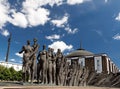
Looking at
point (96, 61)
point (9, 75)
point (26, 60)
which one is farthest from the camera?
point (96, 61)

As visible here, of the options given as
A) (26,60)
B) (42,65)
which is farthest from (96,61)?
(26,60)

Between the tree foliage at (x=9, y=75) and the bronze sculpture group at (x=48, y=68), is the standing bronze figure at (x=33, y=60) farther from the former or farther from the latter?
the tree foliage at (x=9, y=75)

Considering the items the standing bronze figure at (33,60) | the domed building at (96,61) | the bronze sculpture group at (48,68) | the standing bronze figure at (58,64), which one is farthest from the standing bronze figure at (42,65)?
the domed building at (96,61)

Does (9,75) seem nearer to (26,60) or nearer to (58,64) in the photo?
(58,64)

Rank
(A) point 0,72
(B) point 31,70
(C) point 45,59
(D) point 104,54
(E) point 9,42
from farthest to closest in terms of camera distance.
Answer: (E) point 9,42 < (D) point 104,54 < (A) point 0,72 < (C) point 45,59 < (B) point 31,70

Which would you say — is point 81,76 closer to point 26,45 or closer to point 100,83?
point 100,83

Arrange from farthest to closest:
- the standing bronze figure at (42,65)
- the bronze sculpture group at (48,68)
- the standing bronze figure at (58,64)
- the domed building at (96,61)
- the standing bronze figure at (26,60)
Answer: the domed building at (96,61)
the standing bronze figure at (58,64)
the standing bronze figure at (42,65)
the bronze sculpture group at (48,68)
the standing bronze figure at (26,60)

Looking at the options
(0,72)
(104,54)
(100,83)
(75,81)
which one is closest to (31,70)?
(75,81)

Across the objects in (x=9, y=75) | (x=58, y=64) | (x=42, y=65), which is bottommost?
(x=9, y=75)

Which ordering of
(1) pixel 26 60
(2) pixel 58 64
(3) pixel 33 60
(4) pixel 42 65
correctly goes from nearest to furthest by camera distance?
(1) pixel 26 60
(3) pixel 33 60
(4) pixel 42 65
(2) pixel 58 64

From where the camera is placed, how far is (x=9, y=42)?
57.7 metres

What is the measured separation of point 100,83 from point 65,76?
9716mm

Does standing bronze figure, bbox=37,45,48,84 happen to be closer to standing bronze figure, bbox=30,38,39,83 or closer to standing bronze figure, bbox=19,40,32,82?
standing bronze figure, bbox=30,38,39,83

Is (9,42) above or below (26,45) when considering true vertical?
above
